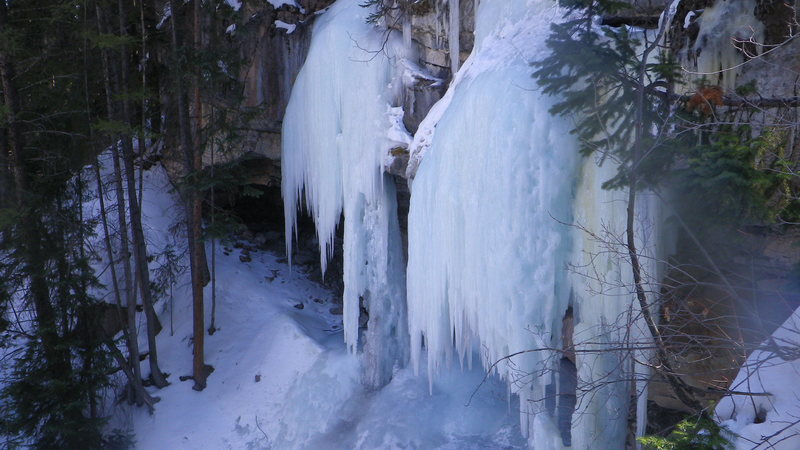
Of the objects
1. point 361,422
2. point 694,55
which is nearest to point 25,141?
point 361,422

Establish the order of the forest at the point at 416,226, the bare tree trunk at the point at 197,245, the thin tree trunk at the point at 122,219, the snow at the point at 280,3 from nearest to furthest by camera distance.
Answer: the forest at the point at 416,226, the thin tree trunk at the point at 122,219, the bare tree trunk at the point at 197,245, the snow at the point at 280,3

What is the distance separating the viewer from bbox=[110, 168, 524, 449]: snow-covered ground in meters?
9.29

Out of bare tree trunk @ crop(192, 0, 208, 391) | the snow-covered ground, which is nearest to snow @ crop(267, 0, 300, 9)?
bare tree trunk @ crop(192, 0, 208, 391)

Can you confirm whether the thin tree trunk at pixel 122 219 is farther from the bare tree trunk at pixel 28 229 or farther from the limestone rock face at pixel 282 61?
the limestone rock face at pixel 282 61

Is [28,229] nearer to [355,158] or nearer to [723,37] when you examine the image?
[355,158]

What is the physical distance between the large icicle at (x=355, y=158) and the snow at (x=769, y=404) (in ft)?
17.6

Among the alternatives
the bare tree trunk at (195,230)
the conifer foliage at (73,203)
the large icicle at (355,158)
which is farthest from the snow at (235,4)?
the large icicle at (355,158)

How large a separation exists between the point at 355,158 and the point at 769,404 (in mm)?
6020

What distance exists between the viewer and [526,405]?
6.92 m

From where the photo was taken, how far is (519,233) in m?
6.32

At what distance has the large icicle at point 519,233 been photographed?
613 centimetres

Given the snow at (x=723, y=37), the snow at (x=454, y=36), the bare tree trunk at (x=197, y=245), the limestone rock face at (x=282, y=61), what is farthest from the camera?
the bare tree trunk at (x=197, y=245)

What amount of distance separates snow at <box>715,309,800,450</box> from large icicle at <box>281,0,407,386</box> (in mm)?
5376

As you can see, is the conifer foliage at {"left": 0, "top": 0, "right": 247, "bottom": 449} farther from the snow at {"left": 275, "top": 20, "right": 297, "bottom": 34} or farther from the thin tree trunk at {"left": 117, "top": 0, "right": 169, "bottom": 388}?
the snow at {"left": 275, "top": 20, "right": 297, "bottom": 34}
